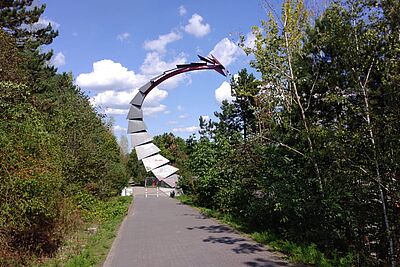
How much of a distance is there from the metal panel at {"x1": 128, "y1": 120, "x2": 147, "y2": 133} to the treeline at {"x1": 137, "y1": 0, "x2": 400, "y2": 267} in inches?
885

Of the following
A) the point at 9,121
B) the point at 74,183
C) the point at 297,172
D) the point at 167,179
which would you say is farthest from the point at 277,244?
the point at 167,179

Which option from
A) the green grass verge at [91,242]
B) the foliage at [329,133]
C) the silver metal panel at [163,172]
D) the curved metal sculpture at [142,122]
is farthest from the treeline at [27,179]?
the silver metal panel at [163,172]

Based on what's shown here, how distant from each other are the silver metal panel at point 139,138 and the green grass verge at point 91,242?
57.7 ft

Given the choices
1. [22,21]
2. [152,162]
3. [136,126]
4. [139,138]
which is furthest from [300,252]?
[152,162]

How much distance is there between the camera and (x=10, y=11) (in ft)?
61.2

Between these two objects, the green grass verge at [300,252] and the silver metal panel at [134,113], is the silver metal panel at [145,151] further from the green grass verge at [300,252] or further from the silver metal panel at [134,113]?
the green grass verge at [300,252]

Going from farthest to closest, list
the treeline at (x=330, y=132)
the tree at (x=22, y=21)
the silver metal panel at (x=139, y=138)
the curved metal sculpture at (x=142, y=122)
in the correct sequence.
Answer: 1. the silver metal panel at (x=139, y=138)
2. the curved metal sculpture at (x=142, y=122)
3. the tree at (x=22, y=21)
4. the treeline at (x=330, y=132)

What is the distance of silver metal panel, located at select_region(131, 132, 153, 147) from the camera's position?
35.9 m

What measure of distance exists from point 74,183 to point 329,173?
34.8 ft

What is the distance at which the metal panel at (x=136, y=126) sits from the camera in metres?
35.4

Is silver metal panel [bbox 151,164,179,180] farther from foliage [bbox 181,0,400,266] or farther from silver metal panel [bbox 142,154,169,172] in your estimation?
foliage [bbox 181,0,400,266]

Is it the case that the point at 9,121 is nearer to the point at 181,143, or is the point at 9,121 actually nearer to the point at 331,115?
the point at 331,115

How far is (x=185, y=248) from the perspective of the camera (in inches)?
421

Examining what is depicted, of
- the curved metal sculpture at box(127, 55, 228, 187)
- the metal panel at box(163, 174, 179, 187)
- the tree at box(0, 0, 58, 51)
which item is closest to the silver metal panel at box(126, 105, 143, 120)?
the curved metal sculpture at box(127, 55, 228, 187)
